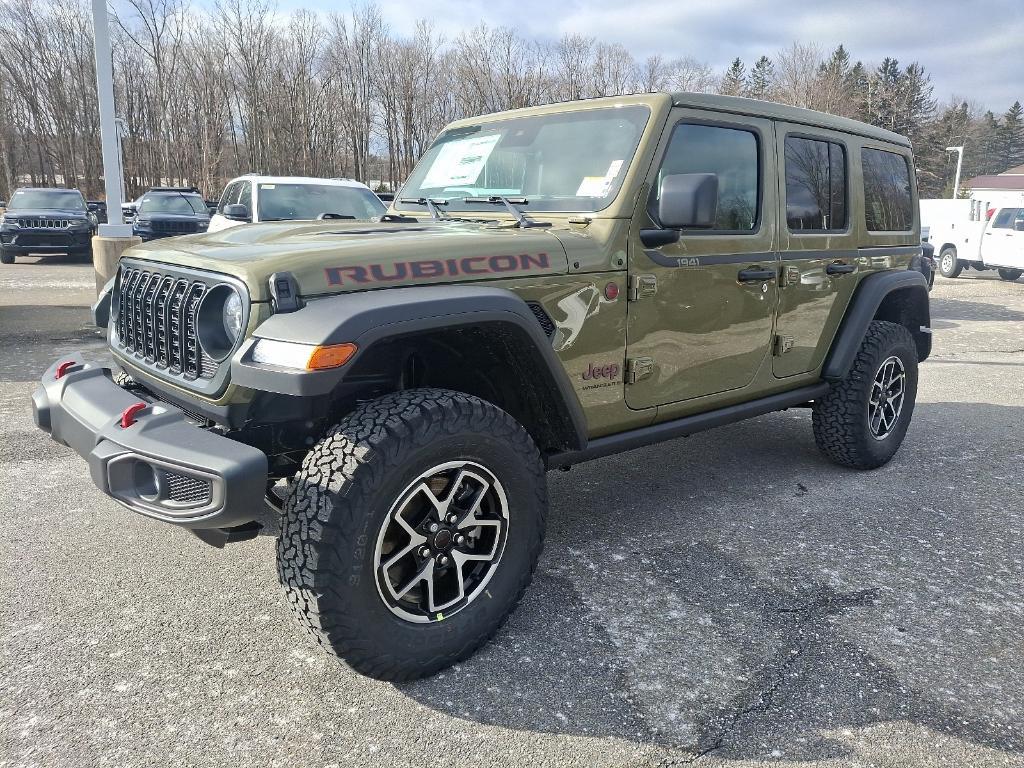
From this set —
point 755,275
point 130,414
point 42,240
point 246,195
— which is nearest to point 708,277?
point 755,275

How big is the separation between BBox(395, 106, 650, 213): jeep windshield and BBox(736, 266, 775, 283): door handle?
81cm

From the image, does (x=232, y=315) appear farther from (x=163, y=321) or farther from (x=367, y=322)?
(x=367, y=322)

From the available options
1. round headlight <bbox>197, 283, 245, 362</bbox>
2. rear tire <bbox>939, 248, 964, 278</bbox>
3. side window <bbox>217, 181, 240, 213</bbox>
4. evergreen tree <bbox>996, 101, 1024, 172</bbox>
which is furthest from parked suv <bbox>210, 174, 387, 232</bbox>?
evergreen tree <bbox>996, 101, 1024, 172</bbox>

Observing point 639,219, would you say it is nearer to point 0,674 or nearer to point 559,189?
point 559,189

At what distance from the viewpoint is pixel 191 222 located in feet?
49.5

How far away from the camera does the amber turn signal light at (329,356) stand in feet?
7.14

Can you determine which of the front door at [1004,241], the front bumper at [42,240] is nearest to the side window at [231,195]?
the front bumper at [42,240]

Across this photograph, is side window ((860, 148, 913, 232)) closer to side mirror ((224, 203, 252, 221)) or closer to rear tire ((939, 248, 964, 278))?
side mirror ((224, 203, 252, 221))

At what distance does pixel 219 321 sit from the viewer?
2.55 m

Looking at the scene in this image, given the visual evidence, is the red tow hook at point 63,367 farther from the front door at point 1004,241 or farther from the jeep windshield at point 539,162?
the front door at point 1004,241

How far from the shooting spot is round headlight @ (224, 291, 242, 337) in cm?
244

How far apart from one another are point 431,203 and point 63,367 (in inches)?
68.0

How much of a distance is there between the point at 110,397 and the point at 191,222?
1369 cm

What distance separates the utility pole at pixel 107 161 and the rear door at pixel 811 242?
772cm
